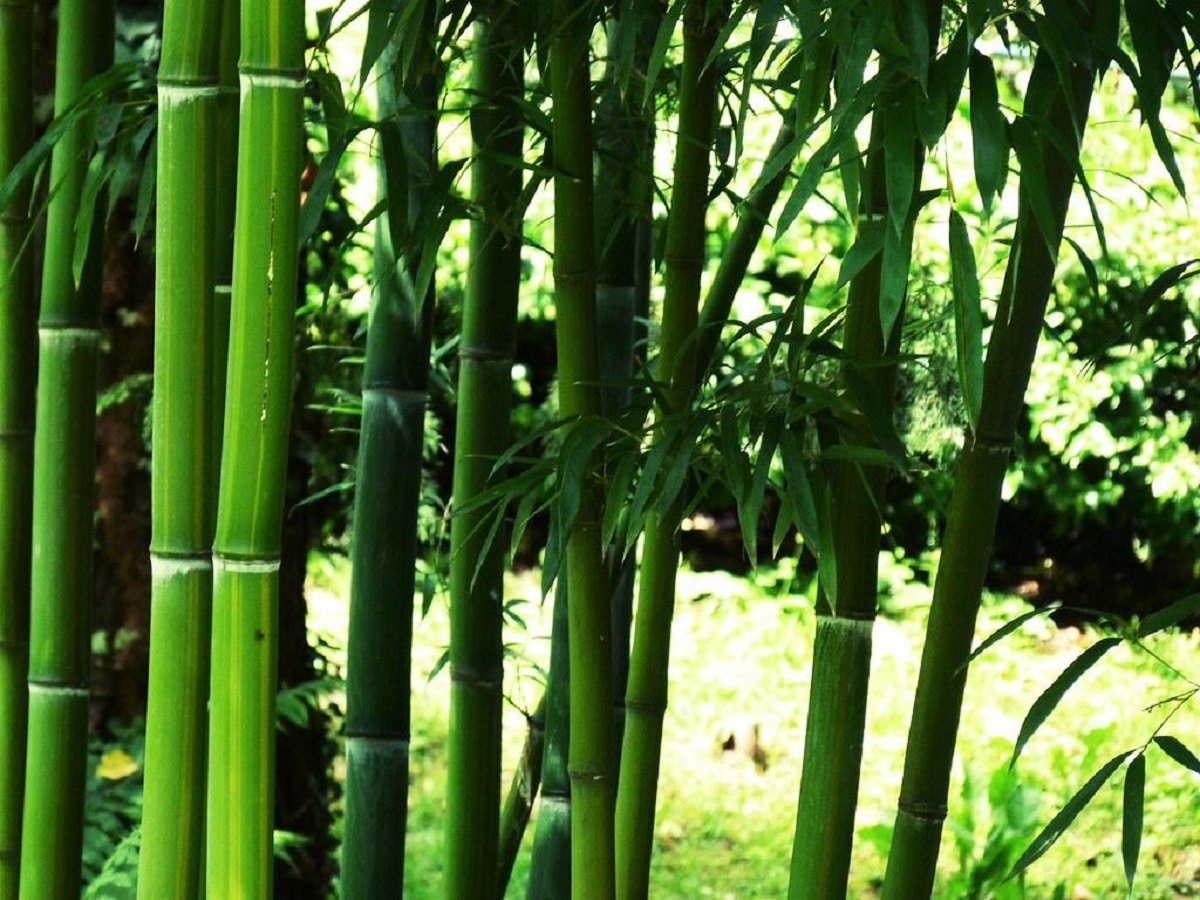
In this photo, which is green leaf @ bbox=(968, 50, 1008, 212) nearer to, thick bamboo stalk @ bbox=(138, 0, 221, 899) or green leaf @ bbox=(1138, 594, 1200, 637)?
green leaf @ bbox=(1138, 594, 1200, 637)

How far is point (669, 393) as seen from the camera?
3.59ft

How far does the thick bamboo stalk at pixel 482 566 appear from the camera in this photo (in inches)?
50.4

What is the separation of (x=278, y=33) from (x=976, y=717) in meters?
3.04

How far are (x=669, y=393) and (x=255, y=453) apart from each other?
0.35 m

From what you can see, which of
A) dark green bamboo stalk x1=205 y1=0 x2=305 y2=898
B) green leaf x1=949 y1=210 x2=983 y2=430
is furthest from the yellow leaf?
green leaf x1=949 y1=210 x2=983 y2=430

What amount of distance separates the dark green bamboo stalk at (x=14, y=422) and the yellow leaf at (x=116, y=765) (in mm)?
1058

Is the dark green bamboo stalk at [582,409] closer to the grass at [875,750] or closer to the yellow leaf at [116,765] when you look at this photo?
the grass at [875,750]

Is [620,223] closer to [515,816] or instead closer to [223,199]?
[223,199]

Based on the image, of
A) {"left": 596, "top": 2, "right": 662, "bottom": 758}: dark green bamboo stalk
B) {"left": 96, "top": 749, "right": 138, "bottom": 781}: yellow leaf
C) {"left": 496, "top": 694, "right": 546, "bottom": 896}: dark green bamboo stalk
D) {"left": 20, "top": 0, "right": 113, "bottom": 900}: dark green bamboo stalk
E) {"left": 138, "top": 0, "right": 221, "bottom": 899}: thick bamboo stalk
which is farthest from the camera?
{"left": 96, "top": 749, "right": 138, "bottom": 781}: yellow leaf

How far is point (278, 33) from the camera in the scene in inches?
32.4

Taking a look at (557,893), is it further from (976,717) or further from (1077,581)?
(1077,581)

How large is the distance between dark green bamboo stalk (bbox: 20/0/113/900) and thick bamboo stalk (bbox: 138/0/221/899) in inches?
9.6

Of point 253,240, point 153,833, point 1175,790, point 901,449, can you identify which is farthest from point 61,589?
point 1175,790

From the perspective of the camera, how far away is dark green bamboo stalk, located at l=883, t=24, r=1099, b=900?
0.97 metres
